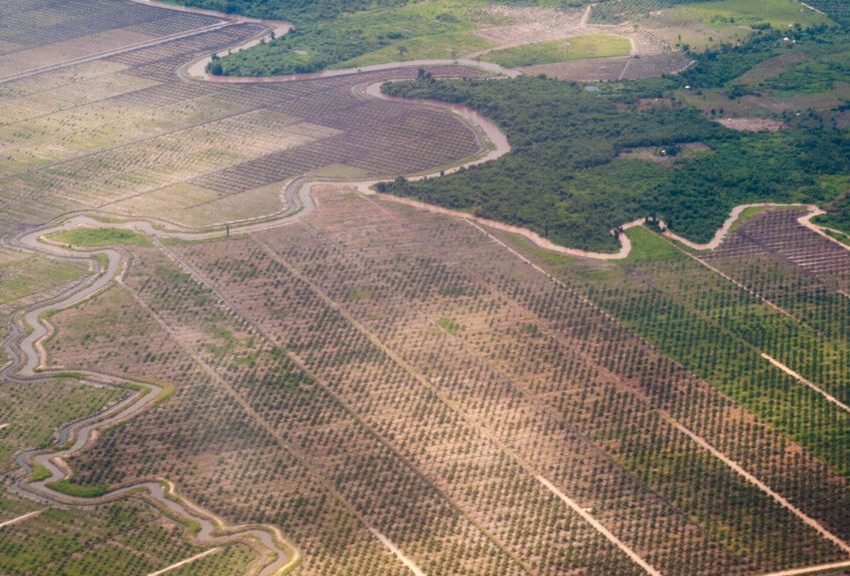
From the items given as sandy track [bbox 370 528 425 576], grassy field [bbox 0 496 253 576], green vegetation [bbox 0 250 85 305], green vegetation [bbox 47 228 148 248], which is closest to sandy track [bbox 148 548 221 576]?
grassy field [bbox 0 496 253 576]

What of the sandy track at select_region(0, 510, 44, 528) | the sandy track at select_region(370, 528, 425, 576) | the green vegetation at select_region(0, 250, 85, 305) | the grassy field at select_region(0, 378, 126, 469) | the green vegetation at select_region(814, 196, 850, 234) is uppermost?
the green vegetation at select_region(814, 196, 850, 234)

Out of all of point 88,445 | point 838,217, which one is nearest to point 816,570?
point 838,217

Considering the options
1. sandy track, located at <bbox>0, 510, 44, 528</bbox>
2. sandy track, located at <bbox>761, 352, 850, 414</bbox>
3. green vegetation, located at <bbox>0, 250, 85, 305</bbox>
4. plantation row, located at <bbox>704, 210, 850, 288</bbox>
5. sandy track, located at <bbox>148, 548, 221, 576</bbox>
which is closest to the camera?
sandy track, located at <bbox>148, 548, 221, 576</bbox>

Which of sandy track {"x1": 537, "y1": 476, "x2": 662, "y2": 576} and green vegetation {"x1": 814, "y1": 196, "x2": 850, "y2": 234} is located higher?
green vegetation {"x1": 814, "y1": 196, "x2": 850, "y2": 234}

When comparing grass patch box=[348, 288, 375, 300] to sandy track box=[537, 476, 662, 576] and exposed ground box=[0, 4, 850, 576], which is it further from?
sandy track box=[537, 476, 662, 576]

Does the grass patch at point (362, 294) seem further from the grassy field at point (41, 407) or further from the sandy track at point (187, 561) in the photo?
the sandy track at point (187, 561)

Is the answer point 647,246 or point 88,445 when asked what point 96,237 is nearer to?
point 88,445

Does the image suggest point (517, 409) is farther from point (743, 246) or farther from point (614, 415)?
point (743, 246)

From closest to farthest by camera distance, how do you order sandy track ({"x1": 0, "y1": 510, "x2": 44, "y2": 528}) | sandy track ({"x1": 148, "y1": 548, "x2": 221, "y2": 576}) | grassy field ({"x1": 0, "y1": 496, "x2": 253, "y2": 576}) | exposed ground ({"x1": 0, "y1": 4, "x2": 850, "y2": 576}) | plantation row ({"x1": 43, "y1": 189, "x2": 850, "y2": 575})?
sandy track ({"x1": 148, "y1": 548, "x2": 221, "y2": 576}), grassy field ({"x1": 0, "y1": 496, "x2": 253, "y2": 576}), exposed ground ({"x1": 0, "y1": 4, "x2": 850, "y2": 576}), plantation row ({"x1": 43, "y1": 189, "x2": 850, "y2": 575}), sandy track ({"x1": 0, "y1": 510, "x2": 44, "y2": 528})
